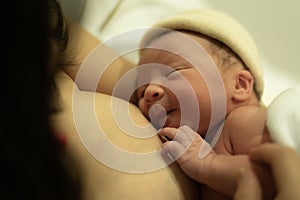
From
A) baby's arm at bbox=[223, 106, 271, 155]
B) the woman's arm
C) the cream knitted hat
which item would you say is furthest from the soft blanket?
the woman's arm

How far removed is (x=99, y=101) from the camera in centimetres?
75

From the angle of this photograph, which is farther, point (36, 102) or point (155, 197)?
point (155, 197)

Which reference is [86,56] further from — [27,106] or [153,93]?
[27,106]

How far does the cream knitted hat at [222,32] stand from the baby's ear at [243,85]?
0.07ft

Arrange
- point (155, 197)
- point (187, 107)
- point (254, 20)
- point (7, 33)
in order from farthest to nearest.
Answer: point (254, 20)
point (187, 107)
point (155, 197)
point (7, 33)

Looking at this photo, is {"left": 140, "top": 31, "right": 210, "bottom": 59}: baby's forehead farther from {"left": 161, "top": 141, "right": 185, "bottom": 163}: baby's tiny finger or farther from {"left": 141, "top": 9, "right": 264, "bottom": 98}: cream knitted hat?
{"left": 161, "top": 141, "right": 185, "bottom": 163}: baby's tiny finger

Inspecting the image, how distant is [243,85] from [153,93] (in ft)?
0.49

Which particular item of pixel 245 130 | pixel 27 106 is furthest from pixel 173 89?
pixel 27 106

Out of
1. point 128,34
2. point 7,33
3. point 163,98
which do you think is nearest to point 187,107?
point 163,98

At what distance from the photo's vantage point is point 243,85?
84 cm

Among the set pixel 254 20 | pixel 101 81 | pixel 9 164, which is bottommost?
pixel 101 81

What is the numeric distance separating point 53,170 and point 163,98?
429mm

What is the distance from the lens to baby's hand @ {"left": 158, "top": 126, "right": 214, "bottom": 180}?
70cm

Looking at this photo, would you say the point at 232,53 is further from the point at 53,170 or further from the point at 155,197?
the point at 53,170
